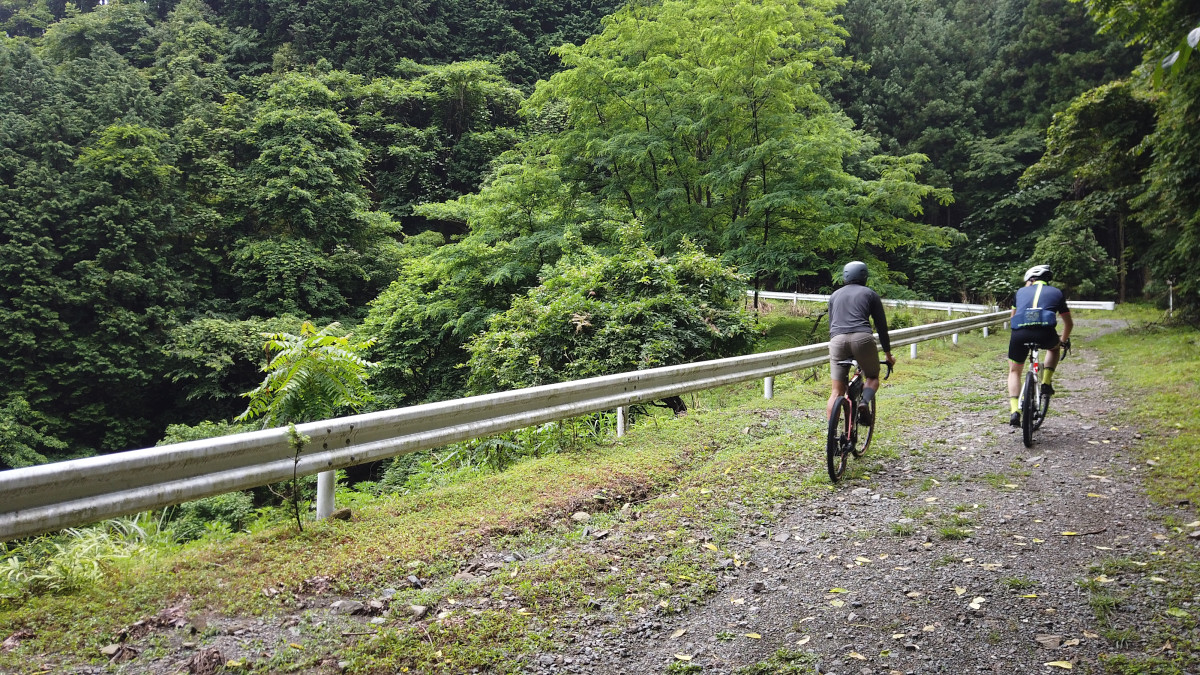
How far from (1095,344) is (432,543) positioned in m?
19.7

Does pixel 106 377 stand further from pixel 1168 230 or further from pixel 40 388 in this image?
pixel 1168 230

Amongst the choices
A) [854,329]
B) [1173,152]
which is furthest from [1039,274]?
[1173,152]

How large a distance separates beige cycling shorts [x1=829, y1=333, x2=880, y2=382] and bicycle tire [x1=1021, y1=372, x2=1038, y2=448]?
1932 millimetres

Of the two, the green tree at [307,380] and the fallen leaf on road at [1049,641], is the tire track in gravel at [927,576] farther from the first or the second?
the green tree at [307,380]

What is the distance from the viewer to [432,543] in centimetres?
397

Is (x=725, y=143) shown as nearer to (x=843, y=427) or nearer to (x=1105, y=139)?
(x=1105, y=139)

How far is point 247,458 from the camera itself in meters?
3.63

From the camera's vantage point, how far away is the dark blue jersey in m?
6.75

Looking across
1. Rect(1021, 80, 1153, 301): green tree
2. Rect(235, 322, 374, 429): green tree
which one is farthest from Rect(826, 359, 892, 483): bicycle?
Rect(1021, 80, 1153, 301): green tree

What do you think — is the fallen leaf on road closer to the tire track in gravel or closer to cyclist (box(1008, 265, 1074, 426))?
the tire track in gravel

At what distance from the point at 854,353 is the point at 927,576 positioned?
94.5 inches

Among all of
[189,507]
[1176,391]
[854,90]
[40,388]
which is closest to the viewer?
[189,507]

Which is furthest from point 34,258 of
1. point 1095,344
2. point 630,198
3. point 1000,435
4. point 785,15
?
point 1095,344

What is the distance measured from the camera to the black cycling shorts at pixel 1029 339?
22.2ft
